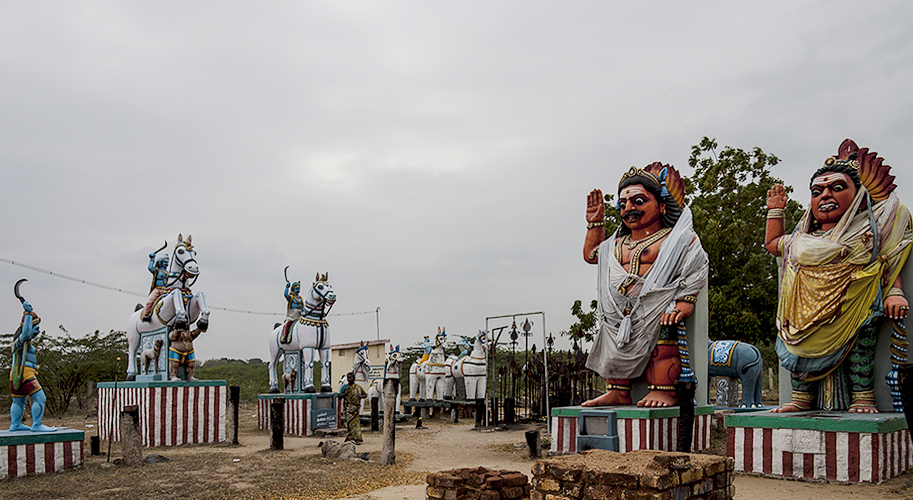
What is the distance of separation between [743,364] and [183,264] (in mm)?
10779

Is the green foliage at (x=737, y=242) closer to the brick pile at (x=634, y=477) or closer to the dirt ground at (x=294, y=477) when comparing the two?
the dirt ground at (x=294, y=477)

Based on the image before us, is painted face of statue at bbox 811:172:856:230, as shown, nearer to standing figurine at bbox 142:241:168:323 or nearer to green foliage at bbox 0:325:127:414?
standing figurine at bbox 142:241:168:323

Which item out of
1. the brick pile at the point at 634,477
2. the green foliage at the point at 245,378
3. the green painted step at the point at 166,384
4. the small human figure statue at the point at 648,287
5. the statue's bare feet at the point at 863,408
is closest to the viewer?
the brick pile at the point at 634,477

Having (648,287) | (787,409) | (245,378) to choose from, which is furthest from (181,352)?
(245,378)

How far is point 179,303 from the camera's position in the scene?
510 inches

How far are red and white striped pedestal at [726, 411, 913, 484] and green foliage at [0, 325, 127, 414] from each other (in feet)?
66.3

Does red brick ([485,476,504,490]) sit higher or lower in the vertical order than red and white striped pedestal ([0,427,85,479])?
higher

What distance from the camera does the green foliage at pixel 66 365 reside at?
857 inches

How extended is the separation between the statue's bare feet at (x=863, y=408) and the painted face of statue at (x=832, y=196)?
2.30m

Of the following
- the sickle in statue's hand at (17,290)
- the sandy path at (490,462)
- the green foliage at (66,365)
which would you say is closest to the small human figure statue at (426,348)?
the sandy path at (490,462)

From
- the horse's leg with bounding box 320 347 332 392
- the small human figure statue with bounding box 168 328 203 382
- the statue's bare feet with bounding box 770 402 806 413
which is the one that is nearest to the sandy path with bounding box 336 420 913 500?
the statue's bare feet with bounding box 770 402 806 413

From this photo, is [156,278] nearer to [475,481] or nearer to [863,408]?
[475,481]

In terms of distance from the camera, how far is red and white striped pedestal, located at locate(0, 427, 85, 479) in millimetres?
8430

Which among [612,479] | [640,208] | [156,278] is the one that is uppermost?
[640,208]
